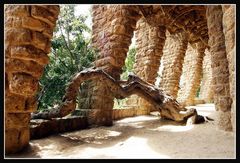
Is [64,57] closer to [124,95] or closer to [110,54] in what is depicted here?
[110,54]

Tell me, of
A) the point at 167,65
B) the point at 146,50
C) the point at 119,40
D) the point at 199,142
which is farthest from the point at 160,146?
the point at 167,65

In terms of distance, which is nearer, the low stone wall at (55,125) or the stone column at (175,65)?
the low stone wall at (55,125)

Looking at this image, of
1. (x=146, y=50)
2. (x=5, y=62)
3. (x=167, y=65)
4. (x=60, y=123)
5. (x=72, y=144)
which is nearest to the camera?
(x=5, y=62)

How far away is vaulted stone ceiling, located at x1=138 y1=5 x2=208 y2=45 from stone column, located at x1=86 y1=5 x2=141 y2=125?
1.88 meters

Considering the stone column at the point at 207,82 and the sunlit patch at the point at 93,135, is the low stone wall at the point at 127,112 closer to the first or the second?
the sunlit patch at the point at 93,135

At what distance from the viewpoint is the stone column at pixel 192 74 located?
554 inches

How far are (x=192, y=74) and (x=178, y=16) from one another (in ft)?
17.5

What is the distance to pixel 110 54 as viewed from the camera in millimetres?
7891

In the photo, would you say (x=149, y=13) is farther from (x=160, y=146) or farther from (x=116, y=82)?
(x=160, y=146)

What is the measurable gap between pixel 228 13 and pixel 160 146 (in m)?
2.56

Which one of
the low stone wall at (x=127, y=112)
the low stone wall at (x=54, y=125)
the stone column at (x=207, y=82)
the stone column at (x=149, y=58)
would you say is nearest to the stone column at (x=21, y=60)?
the low stone wall at (x=54, y=125)

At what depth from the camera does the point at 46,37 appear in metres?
4.20

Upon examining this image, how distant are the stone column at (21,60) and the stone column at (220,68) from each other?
3957 millimetres

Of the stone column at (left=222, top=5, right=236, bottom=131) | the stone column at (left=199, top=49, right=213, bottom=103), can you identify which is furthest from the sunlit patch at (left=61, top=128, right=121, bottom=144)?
the stone column at (left=199, top=49, right=213, bottom=103)
